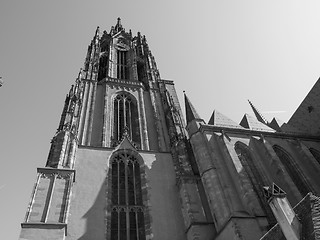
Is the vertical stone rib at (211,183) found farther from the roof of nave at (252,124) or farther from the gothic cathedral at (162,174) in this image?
the roof of nave at (252,124)

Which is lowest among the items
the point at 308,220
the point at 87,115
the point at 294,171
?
the point at 308,220

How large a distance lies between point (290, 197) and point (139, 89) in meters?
13.1

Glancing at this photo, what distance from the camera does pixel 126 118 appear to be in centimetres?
2036

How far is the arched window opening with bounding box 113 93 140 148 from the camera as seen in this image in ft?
61.9

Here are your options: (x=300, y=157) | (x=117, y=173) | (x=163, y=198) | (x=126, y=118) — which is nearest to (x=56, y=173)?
(x=117, y=173)

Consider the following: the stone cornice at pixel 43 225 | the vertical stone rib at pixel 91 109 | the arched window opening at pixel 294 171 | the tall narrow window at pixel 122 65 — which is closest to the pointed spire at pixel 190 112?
the arched window opening at pixel 294 171

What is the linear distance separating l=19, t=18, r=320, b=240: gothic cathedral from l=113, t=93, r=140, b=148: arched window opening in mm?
A: 86

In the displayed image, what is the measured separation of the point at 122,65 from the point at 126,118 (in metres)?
7.97

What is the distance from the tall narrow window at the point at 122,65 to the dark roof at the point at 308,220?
19.2 meters

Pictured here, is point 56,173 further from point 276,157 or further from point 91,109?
point 276,157

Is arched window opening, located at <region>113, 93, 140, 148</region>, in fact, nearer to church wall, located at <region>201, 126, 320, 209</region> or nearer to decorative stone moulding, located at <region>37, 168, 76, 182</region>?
decorative stone moulding, located at <region>37, 168, 76, 182</region>

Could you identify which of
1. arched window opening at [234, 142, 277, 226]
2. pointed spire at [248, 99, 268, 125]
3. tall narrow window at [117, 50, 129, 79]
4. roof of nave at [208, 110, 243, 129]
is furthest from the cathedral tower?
pointed spire at [248, 99, 268, 125]

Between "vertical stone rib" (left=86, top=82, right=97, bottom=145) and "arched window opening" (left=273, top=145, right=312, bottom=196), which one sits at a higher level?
"vertical stone rib" (left=86, top=82, right=97, bottom=145)

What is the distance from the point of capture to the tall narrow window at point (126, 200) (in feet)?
43.4
